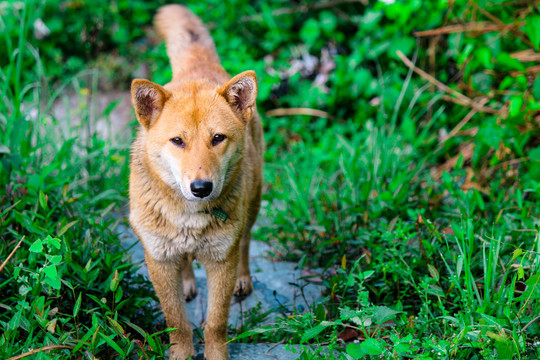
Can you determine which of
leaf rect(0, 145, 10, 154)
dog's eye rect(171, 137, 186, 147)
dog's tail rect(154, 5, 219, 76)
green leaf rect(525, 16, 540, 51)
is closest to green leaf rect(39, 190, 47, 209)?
leaf rect(0, 145, 10, 154)

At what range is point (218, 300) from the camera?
9.61 ft

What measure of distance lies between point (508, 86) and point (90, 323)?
4349 millimetres

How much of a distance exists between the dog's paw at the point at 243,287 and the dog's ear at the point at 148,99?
138cm

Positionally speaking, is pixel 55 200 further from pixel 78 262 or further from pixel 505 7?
pixel 505 7

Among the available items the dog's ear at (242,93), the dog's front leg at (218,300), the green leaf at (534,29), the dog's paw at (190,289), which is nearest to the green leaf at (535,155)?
the green leaf at (534,29)

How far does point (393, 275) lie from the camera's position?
3.11m

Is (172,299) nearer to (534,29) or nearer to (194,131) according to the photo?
(194,131)

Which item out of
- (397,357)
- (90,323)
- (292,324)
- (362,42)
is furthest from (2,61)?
(397,357)

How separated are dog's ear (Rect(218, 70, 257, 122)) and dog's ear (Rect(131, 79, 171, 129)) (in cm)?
35

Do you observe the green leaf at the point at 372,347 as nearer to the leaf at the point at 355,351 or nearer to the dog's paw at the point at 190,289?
the leaf at the point at 355,351

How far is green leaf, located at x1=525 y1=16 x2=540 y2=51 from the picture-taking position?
4005mm

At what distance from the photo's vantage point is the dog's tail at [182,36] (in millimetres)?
3906

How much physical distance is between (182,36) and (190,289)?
202 centimetres

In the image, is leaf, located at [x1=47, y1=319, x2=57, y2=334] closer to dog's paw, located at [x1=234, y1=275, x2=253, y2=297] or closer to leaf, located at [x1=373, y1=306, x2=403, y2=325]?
dog's paw, located at [x1=234, y1=275, x2=253, y2=297]
